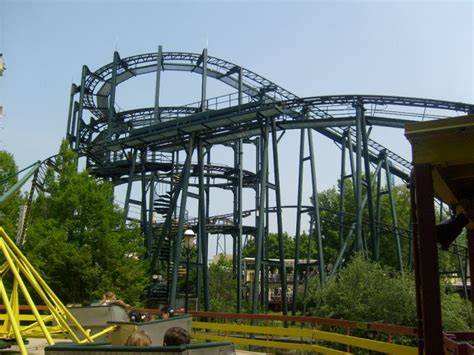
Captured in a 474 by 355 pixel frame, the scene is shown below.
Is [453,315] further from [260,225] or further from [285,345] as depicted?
[260,225]

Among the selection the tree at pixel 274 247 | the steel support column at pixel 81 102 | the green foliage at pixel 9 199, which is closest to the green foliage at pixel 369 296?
the green foliage at pixel 9 199

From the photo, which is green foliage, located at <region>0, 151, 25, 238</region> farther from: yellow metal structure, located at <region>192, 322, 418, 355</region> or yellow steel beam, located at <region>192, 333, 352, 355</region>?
yellow metal structure, located at <region>192, 322, 418, 355</region>

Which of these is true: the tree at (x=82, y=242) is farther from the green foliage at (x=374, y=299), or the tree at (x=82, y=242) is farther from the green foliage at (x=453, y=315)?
the green foliage at (x=453, y=315)

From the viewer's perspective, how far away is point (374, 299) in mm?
14305

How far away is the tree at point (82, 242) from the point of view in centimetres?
1978

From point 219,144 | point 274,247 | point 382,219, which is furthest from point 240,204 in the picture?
point 274,247

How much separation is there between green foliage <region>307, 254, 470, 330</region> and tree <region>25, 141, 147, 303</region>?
8.65 m

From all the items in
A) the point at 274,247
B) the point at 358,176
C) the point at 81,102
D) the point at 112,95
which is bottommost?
the point at 358,176

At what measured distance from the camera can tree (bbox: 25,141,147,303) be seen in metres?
19.8

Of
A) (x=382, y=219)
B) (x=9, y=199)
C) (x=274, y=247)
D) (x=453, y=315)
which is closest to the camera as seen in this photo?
(x=453, y=315)

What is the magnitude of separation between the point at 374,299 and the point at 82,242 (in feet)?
38.5

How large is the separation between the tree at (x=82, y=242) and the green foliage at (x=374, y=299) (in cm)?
865

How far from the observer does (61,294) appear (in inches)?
784

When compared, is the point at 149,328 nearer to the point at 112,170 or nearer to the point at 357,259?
the point at 357,259
